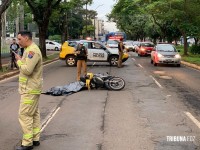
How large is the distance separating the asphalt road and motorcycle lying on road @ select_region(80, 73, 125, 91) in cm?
39

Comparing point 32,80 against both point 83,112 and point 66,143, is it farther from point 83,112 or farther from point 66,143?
point 83,112

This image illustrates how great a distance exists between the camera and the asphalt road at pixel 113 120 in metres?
7.35

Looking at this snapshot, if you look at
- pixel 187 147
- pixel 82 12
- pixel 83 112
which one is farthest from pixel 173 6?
pixel 82 12

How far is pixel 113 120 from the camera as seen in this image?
370 inches

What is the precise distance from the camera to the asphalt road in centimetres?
735

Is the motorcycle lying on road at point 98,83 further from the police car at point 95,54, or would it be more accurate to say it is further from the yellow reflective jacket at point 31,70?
the police car at point 95,54

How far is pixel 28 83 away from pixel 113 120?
3051mm

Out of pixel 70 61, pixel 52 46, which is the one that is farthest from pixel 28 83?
pixel 52 46

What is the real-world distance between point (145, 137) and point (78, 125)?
168cm

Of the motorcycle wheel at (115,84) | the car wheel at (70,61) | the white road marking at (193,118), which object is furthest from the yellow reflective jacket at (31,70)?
the car wheel at (70,61)

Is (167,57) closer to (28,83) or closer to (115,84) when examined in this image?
(115,84)

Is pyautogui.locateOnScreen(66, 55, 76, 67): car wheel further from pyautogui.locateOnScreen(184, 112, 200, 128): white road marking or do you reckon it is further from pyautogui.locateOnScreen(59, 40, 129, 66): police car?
pyautogui.locateOnScreen(184, 112, 200, 128): white road marking

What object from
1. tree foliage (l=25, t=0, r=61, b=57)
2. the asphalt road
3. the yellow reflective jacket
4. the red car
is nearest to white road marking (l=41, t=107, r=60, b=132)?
the asphalt road

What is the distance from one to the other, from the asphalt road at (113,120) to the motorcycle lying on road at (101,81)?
0.39 metres
